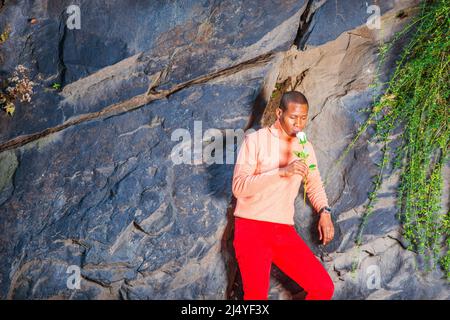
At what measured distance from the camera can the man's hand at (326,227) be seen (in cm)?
369

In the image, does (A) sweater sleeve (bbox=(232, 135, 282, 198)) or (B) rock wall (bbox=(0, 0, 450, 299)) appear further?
(B) rock wall (bbox=(0, 0, 450, 299))

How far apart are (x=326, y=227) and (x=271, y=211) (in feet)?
1.83

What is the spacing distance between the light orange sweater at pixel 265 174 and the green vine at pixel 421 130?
69 cm

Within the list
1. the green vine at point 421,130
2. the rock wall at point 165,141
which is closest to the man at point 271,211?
the rock wall at point 165,141

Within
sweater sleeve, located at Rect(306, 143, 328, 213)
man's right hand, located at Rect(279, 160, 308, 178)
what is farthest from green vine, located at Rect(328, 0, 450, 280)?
man's right hand, located at Rect(279, 160, 308, 178)

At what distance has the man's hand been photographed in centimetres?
369

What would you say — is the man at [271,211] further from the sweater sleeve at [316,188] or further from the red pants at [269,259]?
the sweater sleeve at [316,188]

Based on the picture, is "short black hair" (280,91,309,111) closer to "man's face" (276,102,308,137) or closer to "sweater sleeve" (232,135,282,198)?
"man's face" (276,102,308,137)

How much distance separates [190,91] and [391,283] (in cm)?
254

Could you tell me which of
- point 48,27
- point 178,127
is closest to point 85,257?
point 178,127

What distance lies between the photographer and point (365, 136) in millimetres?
4012

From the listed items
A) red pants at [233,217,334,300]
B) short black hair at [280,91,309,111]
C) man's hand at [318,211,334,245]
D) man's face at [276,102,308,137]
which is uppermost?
short black hair at [280,91,309,111]

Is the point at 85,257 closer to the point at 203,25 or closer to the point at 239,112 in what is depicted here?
the point at 239,112

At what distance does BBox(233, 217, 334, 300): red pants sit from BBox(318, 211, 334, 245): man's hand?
0.83 ft
